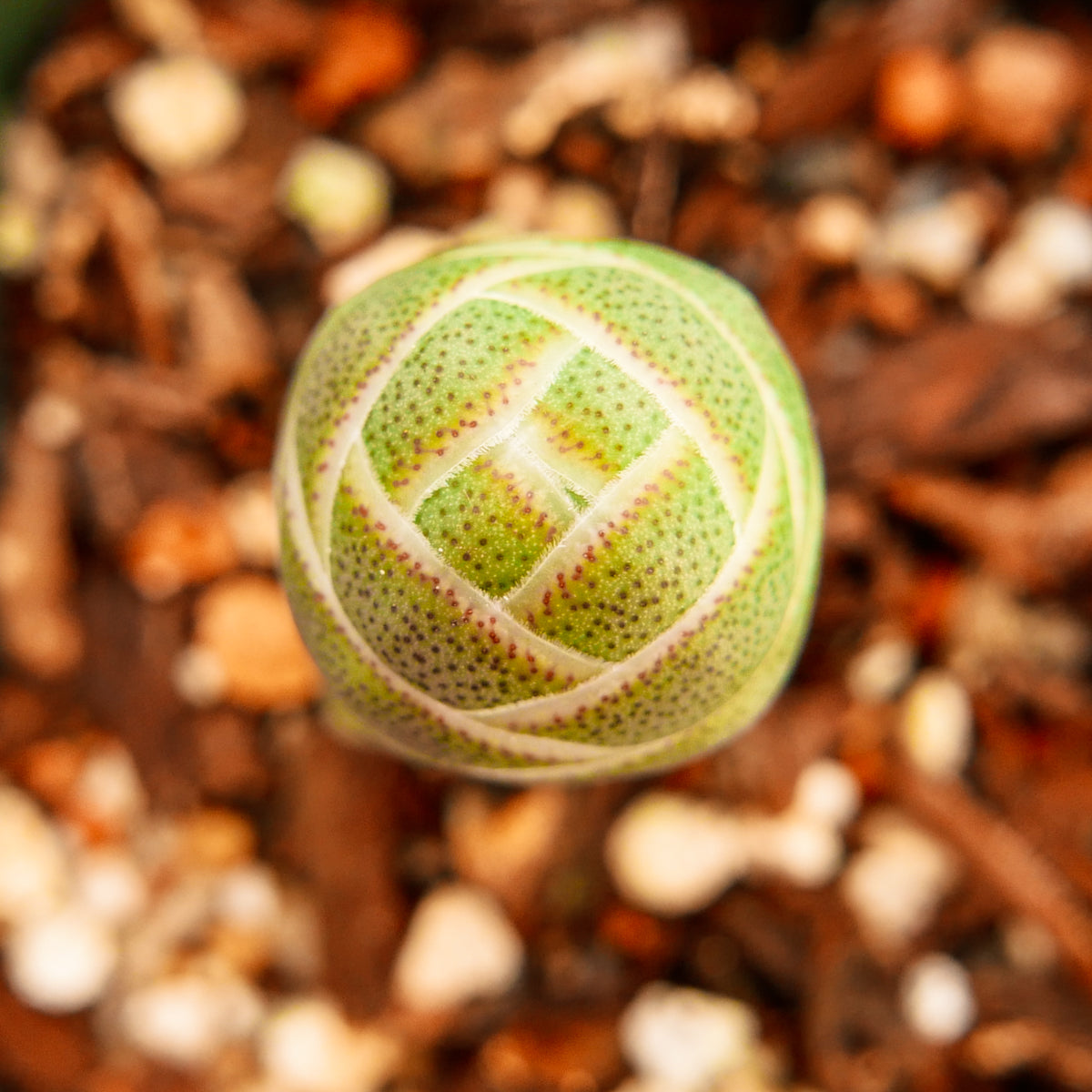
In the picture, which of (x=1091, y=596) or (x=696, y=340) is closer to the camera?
(x=696, y=340)

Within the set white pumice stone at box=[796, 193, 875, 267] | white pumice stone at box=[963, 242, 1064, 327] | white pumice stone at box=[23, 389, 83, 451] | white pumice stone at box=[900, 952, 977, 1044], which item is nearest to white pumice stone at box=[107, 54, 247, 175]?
white pumice stone at box=[23, 389, 83, 451]

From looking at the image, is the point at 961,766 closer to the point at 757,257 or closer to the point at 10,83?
the point at 757,257

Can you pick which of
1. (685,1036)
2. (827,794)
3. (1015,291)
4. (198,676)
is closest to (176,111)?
(198,676)

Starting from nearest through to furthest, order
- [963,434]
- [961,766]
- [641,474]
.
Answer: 1. [641,474]
2. [963,434]
3. [961,766]

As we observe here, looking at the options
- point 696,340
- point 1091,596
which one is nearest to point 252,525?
point 696,340

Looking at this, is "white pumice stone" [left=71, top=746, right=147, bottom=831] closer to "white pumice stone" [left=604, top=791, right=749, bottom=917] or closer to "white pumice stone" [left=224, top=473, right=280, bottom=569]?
"white pumice stone" [left=224, top=473, right=280, bottom=569]

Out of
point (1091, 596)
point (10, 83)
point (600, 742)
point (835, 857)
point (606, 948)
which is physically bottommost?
point (606, 948)

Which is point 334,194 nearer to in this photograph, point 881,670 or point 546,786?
point 546,786

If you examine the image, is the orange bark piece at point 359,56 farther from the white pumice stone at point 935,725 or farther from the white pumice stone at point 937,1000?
the white pumice stone at point 937,1000
